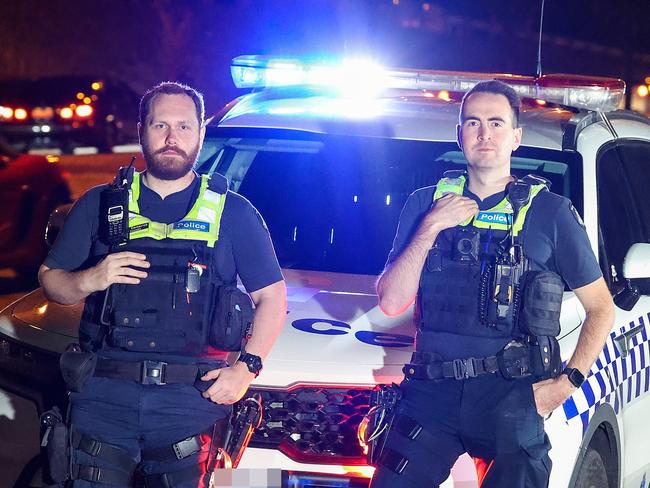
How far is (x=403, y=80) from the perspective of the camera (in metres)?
5.07

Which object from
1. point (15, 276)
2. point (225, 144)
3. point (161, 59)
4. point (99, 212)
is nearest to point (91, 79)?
point (161, 59)

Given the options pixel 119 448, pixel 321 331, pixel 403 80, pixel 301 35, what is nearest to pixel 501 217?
pixel 321 331

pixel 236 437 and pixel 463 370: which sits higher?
pixel 463 370

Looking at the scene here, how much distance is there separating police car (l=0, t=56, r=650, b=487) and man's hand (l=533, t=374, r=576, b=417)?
15 cm

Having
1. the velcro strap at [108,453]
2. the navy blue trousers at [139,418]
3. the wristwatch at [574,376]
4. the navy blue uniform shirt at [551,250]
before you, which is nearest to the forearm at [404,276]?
the navy blue uniform shirt at [551,250]

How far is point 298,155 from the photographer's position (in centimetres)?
488

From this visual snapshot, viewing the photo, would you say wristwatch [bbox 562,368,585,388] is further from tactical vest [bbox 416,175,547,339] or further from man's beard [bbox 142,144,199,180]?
man's beard [bbox 142,144,199,180]

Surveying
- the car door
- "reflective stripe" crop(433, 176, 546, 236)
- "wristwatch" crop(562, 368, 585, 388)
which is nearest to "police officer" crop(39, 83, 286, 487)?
"reflective stripe" crop(433, 176, 546, 236)

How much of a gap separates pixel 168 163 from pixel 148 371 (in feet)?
2.05

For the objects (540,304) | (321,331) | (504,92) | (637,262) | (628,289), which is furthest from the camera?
(628,289)

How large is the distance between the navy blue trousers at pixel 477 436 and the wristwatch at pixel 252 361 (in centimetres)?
44

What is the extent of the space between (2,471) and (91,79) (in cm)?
1804

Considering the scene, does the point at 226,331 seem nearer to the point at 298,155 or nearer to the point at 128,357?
the point at 128,357

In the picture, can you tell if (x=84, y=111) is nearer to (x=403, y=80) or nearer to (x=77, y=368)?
(x=403, y=80)
